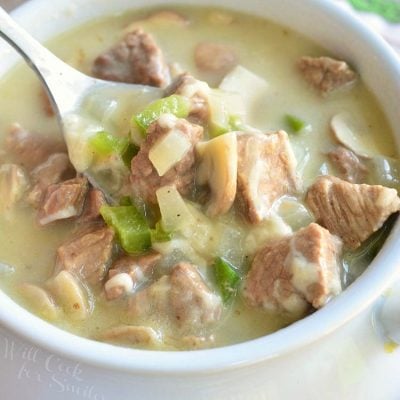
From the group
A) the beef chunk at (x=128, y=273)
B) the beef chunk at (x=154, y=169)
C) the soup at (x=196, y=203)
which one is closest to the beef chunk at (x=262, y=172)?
the soup at (x=196, y=203)

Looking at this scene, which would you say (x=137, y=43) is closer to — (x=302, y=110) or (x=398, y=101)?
(x=302, y=110)

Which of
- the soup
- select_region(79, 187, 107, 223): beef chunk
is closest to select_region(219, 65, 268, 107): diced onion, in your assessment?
the soup

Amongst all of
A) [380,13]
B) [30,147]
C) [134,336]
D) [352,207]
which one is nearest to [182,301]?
[134,336]

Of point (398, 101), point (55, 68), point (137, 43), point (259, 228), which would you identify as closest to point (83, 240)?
point (259, 228)

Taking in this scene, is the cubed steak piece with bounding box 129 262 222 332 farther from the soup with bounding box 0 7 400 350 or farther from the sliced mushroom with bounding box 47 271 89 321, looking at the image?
the sliced mushroom with bounding box 47 271 89 321

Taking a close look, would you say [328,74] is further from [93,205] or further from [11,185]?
[11,185]
